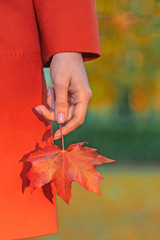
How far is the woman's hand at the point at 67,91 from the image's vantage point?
872 millimetres

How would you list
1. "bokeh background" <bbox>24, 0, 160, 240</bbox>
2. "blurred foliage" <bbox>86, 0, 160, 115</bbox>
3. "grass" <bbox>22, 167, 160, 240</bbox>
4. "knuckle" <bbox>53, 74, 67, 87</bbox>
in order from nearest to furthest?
"knuckle" <bbox>53, 74, 67, 87</bbox>
"grass" <bbox>22, 167, 160, 240</bbox>
"bokeh background" <bbox>24, 0, 160, 240</bbox>
"blurred foliage" <bbox>86, 0, 160, 115</bbox>

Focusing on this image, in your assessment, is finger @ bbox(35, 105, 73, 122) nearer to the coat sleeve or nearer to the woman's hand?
the woman's hand

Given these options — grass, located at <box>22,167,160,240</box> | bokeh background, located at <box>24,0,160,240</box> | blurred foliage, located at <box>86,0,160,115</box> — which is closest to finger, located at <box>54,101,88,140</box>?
grass, located at <box>22,167,160,240</box>

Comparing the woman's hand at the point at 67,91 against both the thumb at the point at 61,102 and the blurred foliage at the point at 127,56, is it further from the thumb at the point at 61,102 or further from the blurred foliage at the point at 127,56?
the blurred foliage at the point at 127,56

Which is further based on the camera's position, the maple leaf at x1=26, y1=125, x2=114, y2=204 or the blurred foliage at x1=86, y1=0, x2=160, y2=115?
the blurred foliage at x1=86, y1=0, x2=160, y2=115

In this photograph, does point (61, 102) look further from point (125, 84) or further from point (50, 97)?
point (125, 84)

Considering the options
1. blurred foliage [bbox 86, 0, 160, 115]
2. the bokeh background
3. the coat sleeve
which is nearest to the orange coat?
the coat sleeve

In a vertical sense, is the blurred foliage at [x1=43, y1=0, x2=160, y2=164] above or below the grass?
above

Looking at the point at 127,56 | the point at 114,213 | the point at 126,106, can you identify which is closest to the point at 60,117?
the point at 114,213

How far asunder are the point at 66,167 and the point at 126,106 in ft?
15.7

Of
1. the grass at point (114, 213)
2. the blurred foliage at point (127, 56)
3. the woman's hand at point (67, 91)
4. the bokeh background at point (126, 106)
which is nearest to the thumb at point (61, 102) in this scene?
the woman's hand at point (67, 91)

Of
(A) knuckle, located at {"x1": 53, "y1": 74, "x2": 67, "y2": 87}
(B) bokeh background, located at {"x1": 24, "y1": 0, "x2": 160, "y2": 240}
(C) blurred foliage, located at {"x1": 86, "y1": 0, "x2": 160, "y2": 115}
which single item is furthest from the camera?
(C) blurred foliage, located at {"x1": 86, "y1": 0, "x2": 160, "y2": 115}

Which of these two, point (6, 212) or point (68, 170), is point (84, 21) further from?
point (6, 212)

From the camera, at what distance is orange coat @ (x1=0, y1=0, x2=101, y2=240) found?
0.89m
